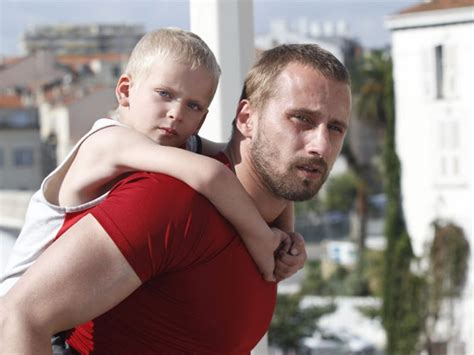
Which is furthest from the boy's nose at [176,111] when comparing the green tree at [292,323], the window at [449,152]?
the window at [449,152]

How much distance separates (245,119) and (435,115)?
19.7m

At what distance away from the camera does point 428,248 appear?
61.0 feet

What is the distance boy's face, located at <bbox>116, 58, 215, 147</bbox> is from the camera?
1.26 metres

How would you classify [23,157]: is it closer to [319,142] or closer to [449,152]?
[449,152]

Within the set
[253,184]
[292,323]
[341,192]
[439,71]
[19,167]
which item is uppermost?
[253,184]

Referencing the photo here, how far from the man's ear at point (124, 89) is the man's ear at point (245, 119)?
0.15 meters

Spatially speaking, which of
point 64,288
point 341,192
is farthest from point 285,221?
point 341,192

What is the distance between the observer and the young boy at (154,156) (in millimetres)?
1184

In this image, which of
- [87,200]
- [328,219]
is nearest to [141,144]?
[87,200]

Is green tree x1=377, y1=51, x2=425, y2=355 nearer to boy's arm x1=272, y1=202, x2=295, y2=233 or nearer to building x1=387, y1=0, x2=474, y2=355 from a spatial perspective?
building x1=387, y1=0, x2=474, y2=355

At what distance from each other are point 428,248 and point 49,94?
12285 mm

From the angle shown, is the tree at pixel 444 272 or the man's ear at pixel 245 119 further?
the tree at pixel 444 272

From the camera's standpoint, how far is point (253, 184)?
1289 millimetres

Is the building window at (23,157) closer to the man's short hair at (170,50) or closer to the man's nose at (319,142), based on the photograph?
the man's short hair at (170,50)
